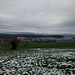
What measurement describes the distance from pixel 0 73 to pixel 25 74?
4.49ft

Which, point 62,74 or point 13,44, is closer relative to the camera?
point 62,74

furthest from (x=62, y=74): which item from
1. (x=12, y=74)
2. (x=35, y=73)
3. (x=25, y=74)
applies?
(x=12, y=74)

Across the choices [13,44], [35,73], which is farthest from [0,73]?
[13,44]

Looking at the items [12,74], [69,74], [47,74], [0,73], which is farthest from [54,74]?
[0,73]

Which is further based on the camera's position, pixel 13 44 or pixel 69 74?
pixel 13 44

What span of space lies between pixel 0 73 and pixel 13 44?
19415mm

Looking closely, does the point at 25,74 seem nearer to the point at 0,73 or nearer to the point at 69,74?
the point at 0,73

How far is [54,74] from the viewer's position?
20.8 ft

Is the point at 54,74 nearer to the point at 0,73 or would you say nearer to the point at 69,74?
the point at 69,74

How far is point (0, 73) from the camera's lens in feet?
Result: 21.7

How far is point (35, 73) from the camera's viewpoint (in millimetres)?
6570

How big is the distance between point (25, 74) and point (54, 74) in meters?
1.55

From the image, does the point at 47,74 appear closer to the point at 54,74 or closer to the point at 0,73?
the point at 54,74

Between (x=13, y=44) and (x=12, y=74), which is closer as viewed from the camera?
(x=12, y=74)
